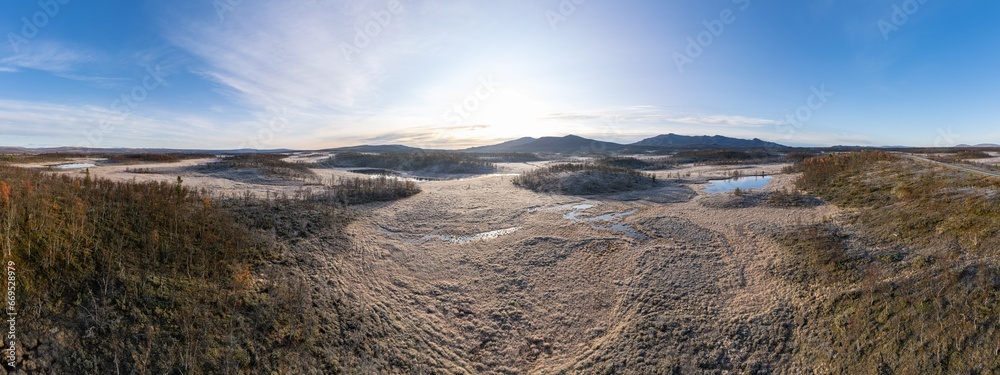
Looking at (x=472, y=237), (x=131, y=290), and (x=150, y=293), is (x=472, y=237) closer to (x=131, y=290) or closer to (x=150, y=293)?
(x=150, y=293)

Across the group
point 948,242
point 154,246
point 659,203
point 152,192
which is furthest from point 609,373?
point 659,203

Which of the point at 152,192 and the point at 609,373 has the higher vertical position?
the point at 152,192

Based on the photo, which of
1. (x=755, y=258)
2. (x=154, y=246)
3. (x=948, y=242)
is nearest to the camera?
(x=154, y=246)

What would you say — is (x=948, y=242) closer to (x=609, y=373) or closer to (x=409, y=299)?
(x=609, y=373)

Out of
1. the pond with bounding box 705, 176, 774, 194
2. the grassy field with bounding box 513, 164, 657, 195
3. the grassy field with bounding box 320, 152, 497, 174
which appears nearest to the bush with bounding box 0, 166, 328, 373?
the grassy field with bounding box 513, 164, 657, 195

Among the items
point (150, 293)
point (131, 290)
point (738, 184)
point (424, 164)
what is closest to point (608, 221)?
point (150, 293)

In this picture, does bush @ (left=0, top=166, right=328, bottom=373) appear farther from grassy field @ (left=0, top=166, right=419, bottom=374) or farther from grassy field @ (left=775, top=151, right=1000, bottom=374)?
grassy field @ (left=775, top=151, right=1000, bottom=374)
